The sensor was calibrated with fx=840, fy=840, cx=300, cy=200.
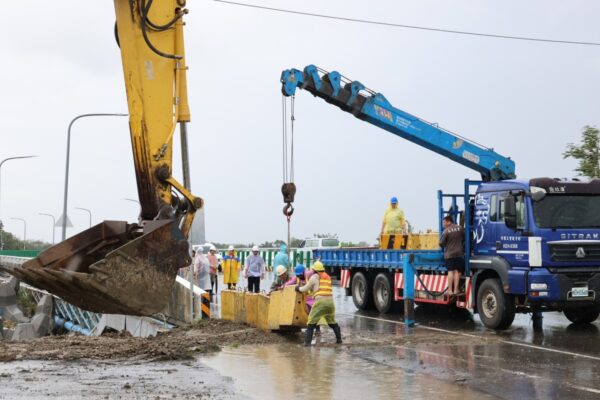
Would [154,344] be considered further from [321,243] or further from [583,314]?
[321,243]

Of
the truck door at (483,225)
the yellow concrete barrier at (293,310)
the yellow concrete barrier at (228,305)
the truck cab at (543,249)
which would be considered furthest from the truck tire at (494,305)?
the yellow concrete barrier at (228,305)

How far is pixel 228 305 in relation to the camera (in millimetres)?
16766

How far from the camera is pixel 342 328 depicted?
16.6 metres

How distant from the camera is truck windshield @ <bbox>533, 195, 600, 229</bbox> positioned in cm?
1503

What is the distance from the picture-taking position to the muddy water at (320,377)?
937 centimetres

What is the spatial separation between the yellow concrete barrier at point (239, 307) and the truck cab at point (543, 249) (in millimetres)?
4566

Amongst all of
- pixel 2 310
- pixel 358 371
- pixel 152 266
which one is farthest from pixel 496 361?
pixel 2 310

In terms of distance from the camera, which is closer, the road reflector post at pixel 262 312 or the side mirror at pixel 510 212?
the road reflector post at pixel 262 312

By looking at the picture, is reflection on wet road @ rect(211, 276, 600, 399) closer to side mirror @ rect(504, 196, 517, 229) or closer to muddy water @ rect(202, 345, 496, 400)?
muddy water @ rect(202, 345, 496, 400)

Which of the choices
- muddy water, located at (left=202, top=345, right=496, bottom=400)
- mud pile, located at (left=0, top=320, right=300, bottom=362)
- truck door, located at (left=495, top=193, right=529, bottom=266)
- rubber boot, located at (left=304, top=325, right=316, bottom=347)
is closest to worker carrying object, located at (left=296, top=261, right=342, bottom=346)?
rubber boot, located at (left=304, top=325, right=316, bottom=347)

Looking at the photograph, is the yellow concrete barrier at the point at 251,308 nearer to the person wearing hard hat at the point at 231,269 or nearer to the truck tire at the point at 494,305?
the truck tire at the point at 494,305

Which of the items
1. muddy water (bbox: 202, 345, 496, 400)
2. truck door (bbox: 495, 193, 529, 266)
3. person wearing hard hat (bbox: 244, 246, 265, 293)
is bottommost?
muddy water (bbox: 202, 345, 496, 400)

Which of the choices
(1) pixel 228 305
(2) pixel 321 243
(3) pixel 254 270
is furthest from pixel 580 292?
(2) pixel 321 243

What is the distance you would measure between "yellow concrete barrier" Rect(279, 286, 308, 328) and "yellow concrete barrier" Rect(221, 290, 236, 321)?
2.29 metres
